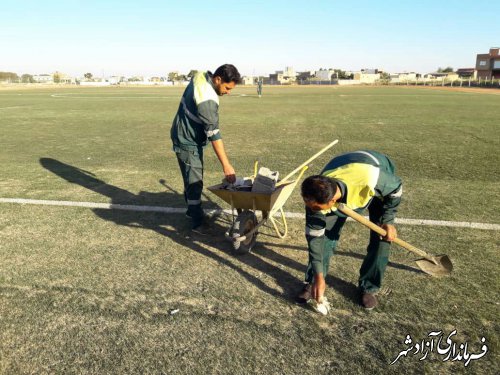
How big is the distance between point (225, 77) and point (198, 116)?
0.51 metres

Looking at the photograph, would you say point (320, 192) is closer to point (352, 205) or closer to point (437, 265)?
point (352, 205)

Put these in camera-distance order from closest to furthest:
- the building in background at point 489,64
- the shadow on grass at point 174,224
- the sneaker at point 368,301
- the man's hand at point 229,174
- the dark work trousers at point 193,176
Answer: the sneaker at point 368,301, the shadow on grass at point 174,224, the man's hand at point 229,174, the dark work trousers at point 193,176, the building in background at point 489,64

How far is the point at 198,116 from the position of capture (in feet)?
14.3

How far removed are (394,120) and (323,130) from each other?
4495mm

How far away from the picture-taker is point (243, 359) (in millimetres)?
2816

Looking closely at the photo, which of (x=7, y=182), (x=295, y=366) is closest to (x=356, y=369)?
(x=295, y=366)

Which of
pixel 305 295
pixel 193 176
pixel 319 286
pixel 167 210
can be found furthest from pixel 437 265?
pixel 167 210

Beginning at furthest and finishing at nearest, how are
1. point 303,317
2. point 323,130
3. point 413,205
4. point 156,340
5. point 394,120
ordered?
point 394,120 → point 323,130 → point 413,205 → point 303,317 → point 156,340

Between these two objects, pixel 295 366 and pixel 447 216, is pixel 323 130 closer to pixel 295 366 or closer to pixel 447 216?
pixel 447 216

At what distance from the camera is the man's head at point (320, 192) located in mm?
2688

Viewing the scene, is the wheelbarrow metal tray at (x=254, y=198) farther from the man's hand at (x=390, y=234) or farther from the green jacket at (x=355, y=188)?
the man's hand at (x=390, y=234)

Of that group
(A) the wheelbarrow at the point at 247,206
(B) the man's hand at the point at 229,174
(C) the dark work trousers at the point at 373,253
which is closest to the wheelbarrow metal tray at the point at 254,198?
(A) the wheelbarrow at the point at 247,206

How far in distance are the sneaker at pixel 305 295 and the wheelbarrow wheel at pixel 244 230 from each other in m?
0.99

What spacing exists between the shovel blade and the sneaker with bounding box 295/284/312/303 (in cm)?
115
